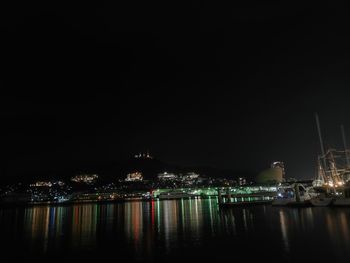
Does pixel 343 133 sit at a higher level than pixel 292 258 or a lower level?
higher

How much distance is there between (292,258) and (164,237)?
40.1ft

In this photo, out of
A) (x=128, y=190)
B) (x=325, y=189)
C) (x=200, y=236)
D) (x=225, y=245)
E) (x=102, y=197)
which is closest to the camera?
(x=225, y=245)

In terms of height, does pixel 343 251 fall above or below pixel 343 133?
below

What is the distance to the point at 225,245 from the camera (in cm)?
2133

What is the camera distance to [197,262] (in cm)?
1664

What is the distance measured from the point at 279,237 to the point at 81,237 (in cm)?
1686

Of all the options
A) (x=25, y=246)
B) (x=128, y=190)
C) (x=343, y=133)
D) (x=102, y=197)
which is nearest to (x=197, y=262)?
(x=25, y=246)

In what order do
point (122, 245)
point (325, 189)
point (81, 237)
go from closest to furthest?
1. point (122, 245)
2. point (81, 237)
3. point (325, 189)

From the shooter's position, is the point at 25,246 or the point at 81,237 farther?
the point at 81,237

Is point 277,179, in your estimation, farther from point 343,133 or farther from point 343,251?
point 343,251

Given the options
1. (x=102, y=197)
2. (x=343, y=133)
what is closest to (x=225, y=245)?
(x=343, y=133)

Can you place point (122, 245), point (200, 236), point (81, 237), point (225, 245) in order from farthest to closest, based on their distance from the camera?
point (81, 237), point (200, 236), point (122, 245), point (225, 245)

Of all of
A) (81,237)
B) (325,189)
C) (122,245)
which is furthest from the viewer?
(325,189)

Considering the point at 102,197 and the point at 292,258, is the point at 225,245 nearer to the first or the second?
the point at 292,258
